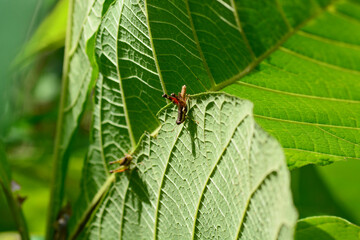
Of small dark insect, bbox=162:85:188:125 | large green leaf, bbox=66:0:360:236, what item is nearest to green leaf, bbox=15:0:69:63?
large green leaf, bbox=66:0:360:236

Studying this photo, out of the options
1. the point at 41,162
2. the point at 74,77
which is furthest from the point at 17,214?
the point at 41,162

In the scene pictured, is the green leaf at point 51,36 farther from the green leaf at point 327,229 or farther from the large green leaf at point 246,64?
the green leaf at point 327,229

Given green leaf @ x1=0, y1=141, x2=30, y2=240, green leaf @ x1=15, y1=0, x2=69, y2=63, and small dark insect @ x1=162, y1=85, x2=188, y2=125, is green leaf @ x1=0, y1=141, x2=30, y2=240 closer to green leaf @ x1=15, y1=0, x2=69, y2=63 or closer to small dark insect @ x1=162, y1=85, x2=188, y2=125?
small dark insect @ x1=162, y1=85, x2=188, y2=125

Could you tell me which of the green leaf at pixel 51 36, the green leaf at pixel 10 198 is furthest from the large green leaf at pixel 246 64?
the green leaf at pixel 51 36

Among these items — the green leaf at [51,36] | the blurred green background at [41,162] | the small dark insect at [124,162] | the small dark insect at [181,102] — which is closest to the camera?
the blurred green background at [41,162]

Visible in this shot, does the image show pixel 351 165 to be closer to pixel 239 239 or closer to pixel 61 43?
pixel 239 239

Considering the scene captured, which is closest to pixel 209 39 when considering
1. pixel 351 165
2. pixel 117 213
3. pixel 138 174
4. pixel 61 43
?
pixel 138 174
